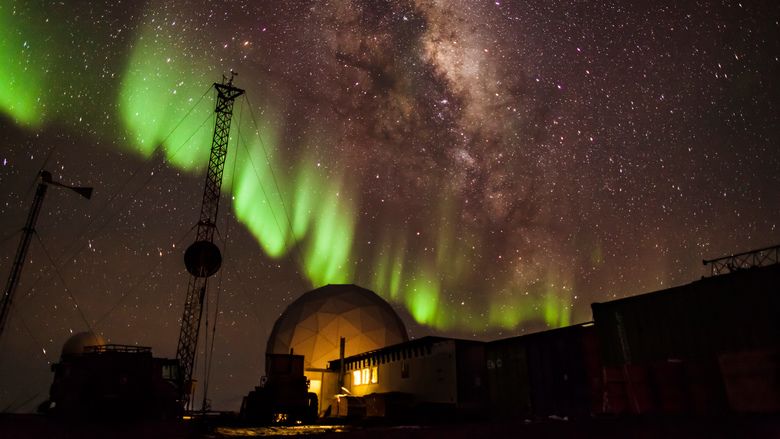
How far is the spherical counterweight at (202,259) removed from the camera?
1802 inches

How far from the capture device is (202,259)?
4600 centimetres

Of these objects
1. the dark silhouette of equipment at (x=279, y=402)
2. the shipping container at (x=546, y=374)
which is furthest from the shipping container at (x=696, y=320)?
the dark silhouette of equipment at (x=279, y=402)

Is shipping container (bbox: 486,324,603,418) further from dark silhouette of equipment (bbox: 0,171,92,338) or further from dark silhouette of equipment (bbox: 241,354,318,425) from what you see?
dark silhouette of equipment (bbox: 0,171,92,338)

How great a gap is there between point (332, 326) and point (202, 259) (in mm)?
16324

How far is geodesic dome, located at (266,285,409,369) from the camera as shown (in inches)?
1571

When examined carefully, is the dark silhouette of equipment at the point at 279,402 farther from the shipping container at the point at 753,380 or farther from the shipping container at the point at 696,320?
the shipping container at the point at 753,380

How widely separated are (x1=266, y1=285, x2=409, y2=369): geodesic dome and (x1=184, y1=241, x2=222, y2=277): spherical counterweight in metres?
9.43

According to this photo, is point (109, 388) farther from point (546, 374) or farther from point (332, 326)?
point (332, 326)

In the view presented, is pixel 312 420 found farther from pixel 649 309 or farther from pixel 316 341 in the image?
pixel 649 309

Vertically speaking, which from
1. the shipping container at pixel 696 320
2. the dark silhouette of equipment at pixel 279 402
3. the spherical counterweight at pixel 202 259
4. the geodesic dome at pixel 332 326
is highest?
the spherical counterweight at pixel 202 259

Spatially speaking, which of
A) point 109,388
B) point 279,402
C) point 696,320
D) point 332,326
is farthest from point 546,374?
point 332,326

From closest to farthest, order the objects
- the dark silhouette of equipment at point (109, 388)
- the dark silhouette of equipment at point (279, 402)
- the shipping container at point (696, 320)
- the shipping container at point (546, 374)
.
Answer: the shipping container at point (696, 320)
the dark silhouette of equipment at point (109, 388)
the shipping container at point (546, 374)
the dark silhouette of equipment at point (279, 402)

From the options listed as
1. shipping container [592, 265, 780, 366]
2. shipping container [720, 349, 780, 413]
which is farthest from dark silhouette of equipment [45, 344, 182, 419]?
shipping container [720, 349, 780, 413]

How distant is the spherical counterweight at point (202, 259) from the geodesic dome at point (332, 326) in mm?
9434
